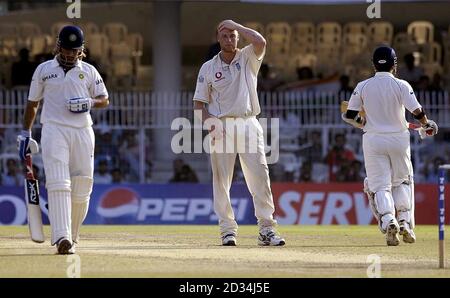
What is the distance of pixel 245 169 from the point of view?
46.6 ft

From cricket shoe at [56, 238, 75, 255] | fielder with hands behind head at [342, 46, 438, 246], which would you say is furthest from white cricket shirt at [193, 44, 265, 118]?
cricket shoe at [56, 238, 75, 255]

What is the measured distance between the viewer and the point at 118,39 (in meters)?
30.4

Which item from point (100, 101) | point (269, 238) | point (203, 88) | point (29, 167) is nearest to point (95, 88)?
point (100, 101)

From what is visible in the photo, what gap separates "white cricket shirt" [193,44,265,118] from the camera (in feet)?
45.8

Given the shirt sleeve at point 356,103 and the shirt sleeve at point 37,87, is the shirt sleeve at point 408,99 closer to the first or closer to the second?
the shirt sleeve at point 356,103

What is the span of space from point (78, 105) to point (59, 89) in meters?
0.28

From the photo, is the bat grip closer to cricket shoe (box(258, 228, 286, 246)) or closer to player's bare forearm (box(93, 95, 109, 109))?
player's bare forearm (box(93, 95, 109, 109))

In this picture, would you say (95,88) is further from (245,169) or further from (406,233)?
(406,233)

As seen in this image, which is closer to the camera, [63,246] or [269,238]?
[63,246]

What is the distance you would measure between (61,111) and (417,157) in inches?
495

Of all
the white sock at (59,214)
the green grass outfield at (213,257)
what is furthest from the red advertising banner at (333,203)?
the white sock at (59,214)

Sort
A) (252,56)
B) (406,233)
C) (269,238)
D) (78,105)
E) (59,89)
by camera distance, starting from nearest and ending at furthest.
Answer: (78,105) < (59,89) < (252,56) < (269,238) < (406,233)
